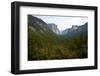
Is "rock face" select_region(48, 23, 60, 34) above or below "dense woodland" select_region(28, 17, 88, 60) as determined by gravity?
above

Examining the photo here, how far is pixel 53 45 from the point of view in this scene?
127cm

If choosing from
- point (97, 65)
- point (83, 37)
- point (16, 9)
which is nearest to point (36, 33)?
point (16, 9)

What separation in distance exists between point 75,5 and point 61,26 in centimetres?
13

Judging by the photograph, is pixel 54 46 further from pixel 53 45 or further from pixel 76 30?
pixel 76 30

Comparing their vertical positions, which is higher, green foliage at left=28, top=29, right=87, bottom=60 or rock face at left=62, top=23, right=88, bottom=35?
rock face at left=62, top=23, right=88, bottom=35

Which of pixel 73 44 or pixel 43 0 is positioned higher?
pixel 43 0

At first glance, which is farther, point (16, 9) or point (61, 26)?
point (61, 26)

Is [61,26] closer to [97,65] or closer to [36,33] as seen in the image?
[36,33]

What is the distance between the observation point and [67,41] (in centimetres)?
130

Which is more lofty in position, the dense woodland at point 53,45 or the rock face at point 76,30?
the rock face at point 76,30

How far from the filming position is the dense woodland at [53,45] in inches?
48.1

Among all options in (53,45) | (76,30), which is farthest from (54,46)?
(76,30)

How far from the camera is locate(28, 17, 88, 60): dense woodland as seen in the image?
1222 mm

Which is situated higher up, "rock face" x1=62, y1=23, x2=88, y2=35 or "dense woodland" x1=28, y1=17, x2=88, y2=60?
"rock face" x1=62, y1=23, x2=88, y2=35
